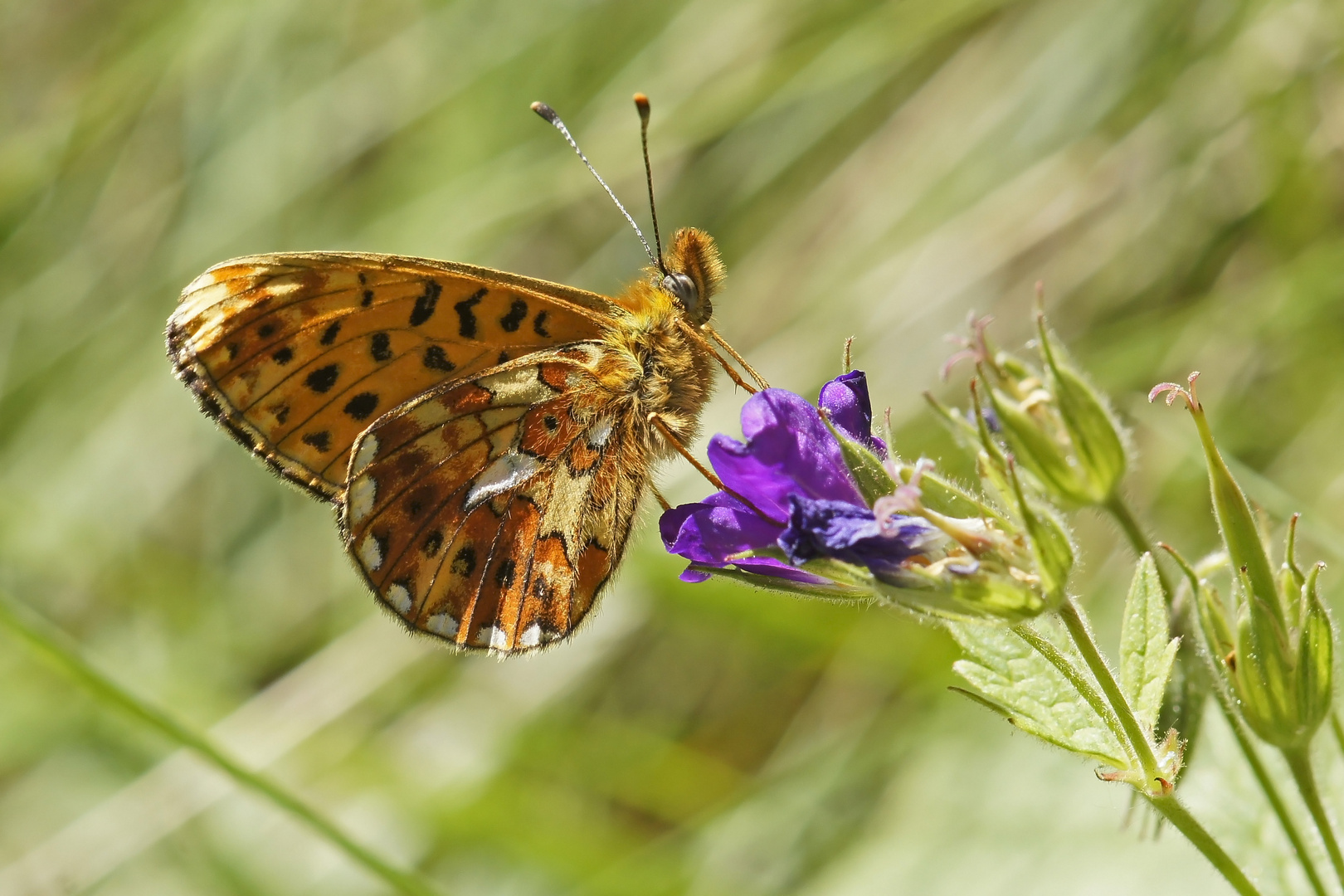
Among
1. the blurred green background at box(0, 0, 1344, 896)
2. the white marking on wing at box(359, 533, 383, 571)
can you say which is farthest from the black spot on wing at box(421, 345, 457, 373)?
the blurred green background at box(0, 0, 1344, 896)

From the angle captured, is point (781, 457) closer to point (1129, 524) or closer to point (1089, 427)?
point (1089, 427)

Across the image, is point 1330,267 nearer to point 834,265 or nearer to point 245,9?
point 834,265

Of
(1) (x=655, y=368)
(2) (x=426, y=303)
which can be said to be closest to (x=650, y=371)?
(1) (x=655, y=368)

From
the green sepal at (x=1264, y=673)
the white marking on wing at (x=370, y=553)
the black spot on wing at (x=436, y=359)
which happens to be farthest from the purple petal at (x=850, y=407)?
the white marking on wing at (x=370, y=553)

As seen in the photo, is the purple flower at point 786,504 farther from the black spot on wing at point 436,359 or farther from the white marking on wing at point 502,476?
the black spot on wing at point 436,359

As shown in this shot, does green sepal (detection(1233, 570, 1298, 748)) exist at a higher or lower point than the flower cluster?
lower

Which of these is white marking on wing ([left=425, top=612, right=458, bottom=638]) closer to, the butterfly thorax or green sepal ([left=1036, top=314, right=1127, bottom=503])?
the butterfly thorax
